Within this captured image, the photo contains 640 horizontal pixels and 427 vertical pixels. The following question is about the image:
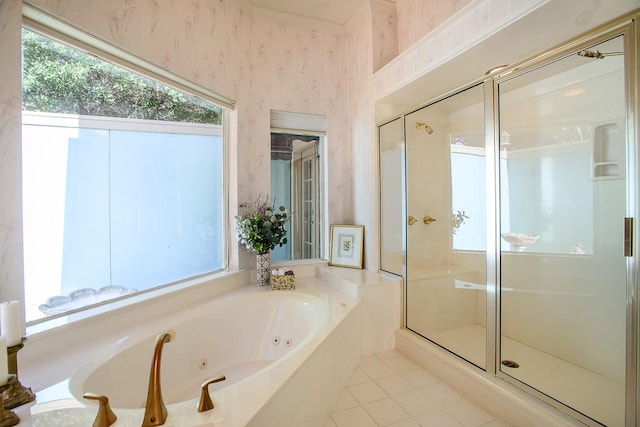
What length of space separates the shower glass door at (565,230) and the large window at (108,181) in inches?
88.8

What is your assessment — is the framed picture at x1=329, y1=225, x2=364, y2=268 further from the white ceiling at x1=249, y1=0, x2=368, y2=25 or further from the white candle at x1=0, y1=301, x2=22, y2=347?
the white candle at x1=0, y1=301, x2=22, y2=347

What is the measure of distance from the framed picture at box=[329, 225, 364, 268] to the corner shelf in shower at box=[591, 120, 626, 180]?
1746 mm

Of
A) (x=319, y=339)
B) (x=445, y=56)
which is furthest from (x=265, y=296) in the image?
(x=445, y=56)

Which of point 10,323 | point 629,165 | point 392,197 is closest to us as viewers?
point 10,323

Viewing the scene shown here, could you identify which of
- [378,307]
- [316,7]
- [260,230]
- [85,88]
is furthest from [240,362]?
[316,7]

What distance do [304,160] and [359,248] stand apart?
113cm

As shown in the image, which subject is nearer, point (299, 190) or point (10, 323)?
point (10, 323)

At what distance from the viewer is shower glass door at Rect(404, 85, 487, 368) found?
2246 millimetres

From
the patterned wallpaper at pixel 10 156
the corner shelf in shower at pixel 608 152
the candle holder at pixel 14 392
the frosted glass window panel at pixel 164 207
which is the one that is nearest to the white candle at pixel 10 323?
the candle holder at pixel 14 392

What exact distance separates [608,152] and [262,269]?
2.63 metres

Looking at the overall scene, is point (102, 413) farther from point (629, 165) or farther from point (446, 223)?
point (446, 223)

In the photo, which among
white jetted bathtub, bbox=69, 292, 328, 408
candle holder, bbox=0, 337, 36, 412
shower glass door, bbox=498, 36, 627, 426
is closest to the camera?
candle holder, bbox=0, 337, 36, 412

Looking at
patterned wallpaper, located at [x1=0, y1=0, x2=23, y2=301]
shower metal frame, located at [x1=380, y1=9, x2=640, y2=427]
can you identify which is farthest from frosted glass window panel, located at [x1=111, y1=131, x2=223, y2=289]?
shower metal frame, located at [x1=380, y1=9, x2=640, y2=427]

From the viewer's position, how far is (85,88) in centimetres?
165
